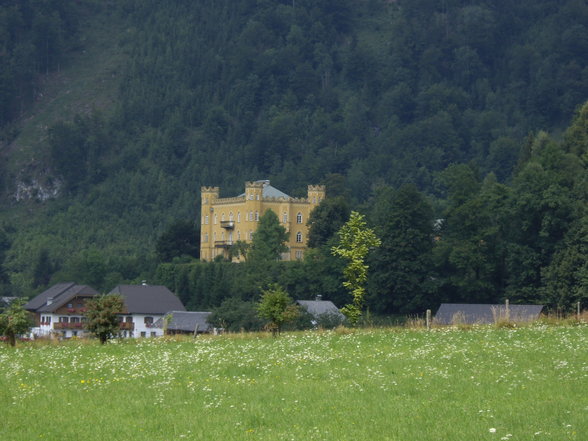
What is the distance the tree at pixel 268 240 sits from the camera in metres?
145

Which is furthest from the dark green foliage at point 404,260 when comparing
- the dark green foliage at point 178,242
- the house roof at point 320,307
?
the dark green foliage at point 178,242

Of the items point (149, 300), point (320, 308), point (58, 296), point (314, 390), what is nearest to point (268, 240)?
point (149, 300)

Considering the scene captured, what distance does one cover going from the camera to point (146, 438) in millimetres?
25531

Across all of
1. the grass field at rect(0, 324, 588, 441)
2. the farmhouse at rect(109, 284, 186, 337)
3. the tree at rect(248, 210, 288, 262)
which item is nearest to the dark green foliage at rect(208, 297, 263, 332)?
the farmhouse at rect(109, 284, 186, 337)

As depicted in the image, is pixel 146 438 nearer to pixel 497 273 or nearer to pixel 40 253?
pixel 497 273

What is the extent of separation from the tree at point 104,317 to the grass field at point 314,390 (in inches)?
180

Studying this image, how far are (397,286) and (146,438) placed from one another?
83.0m

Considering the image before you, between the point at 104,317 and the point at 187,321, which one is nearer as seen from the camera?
the point at 104,317

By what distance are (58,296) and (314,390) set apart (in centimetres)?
10257

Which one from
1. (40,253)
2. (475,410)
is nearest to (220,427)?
(475,410)

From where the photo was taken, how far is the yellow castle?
160 m

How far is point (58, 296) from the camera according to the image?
129m

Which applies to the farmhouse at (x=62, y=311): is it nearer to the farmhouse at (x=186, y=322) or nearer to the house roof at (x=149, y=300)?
the house roof at (x=149, y=300)

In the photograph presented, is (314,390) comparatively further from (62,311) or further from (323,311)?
(62,311)
